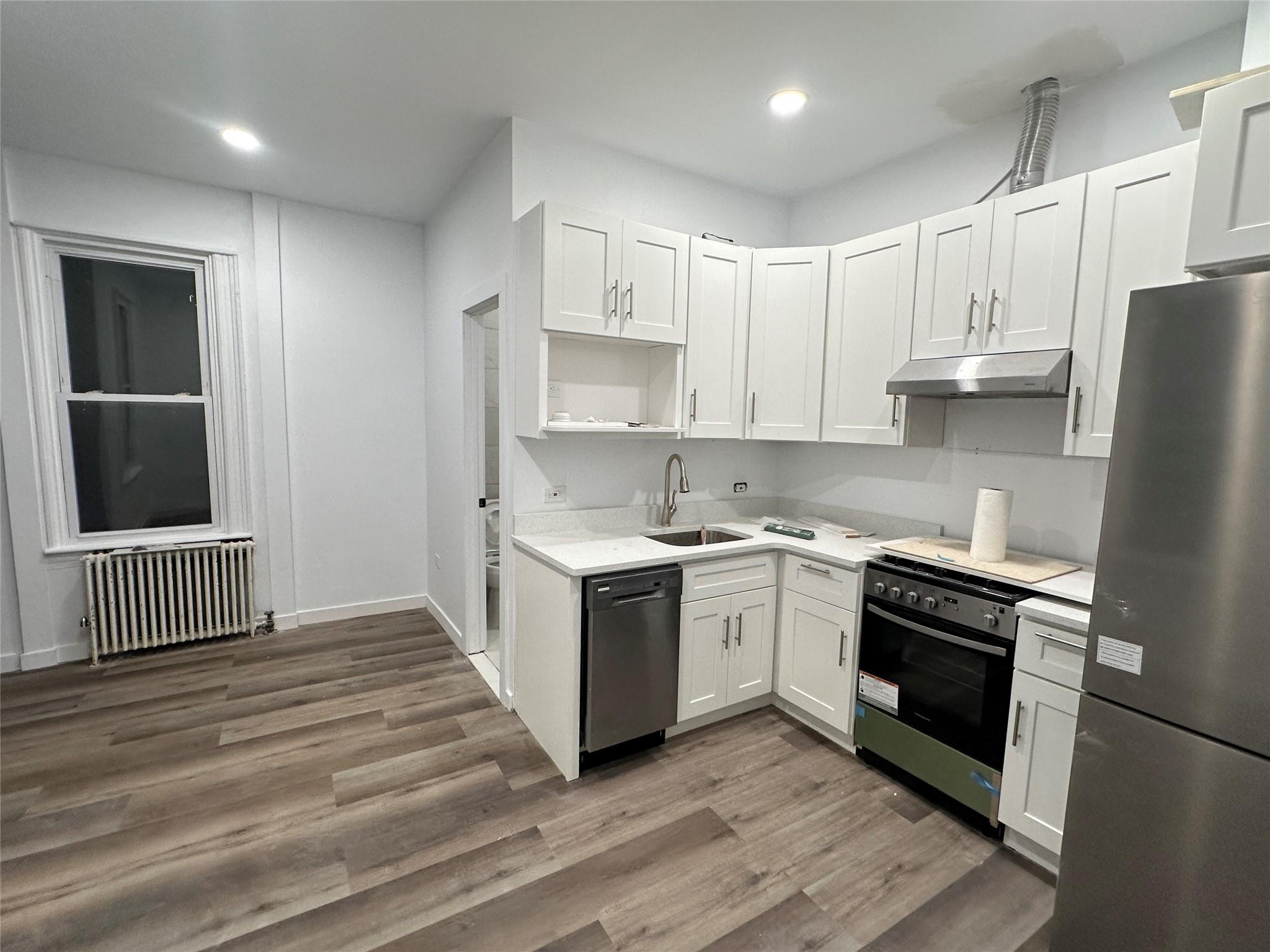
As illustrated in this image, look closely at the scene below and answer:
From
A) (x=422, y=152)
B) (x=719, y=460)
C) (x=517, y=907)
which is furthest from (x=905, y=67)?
(x=517, y=907)

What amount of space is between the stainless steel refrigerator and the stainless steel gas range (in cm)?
49

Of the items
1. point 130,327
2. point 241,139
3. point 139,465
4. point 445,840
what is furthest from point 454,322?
A: point 445,840

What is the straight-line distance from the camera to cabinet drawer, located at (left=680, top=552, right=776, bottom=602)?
101 inches

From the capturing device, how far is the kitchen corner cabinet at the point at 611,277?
2.48m

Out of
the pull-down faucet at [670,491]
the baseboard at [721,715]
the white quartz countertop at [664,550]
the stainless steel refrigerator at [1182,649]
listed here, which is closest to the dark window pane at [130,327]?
the white quartz countertop at [664,550]

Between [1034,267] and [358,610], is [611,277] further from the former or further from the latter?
[358,610]

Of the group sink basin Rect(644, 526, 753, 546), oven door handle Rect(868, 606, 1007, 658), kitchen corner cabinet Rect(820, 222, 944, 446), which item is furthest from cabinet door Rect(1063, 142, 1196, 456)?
sink basin Rect(644, 526, 753, 546)

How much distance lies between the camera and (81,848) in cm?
200

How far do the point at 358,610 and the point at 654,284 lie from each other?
130 inches

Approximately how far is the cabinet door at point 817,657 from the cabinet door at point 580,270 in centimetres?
166

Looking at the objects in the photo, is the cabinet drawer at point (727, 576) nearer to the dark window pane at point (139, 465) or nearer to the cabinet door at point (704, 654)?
the cabinet door at point (704, 654)

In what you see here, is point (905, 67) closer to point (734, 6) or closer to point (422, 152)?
point (734, 6)

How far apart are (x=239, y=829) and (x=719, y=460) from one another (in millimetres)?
2871

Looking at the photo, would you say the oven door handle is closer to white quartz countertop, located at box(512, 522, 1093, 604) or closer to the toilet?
white quartz countertop, located at box(512, 522, 1093, 604)
